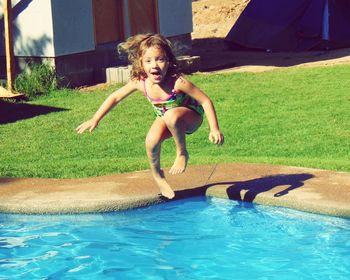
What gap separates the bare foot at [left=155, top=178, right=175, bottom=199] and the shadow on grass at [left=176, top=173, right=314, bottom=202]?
0.24 m

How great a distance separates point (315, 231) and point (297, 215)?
0.99 feet

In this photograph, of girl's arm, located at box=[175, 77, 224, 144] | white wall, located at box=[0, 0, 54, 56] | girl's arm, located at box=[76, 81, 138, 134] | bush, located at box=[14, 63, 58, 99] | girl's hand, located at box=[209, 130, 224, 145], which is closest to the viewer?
girl's hand, located at box=[209, 130, 224, 145]

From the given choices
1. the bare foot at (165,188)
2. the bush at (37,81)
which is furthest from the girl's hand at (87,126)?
the bush at (37,81)

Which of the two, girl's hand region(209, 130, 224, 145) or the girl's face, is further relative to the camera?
the girl's face

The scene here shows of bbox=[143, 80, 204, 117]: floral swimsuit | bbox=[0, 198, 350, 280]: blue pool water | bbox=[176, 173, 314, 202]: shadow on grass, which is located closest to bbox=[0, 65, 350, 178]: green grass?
bbox=[176, 173, 314, 202]: shadow on grass

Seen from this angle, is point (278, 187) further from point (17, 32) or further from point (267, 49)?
point (267, 49)

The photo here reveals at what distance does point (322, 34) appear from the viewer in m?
18.6

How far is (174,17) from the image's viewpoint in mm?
17797

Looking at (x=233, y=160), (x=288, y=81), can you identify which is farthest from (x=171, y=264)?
(x=288, y=81)

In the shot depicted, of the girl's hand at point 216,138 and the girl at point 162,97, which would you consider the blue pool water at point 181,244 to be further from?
the girl's hand at point 216,138

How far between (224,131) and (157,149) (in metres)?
3.70

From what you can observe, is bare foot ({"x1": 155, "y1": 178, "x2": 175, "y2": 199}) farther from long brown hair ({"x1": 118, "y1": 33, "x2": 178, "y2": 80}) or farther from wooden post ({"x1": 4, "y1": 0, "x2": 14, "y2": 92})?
wooden post ({"x1": 4, "y1": 0, "x2": 14, "y2": 92})

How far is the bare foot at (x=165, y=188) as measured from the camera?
6.85 meters

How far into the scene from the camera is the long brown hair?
263 inches
